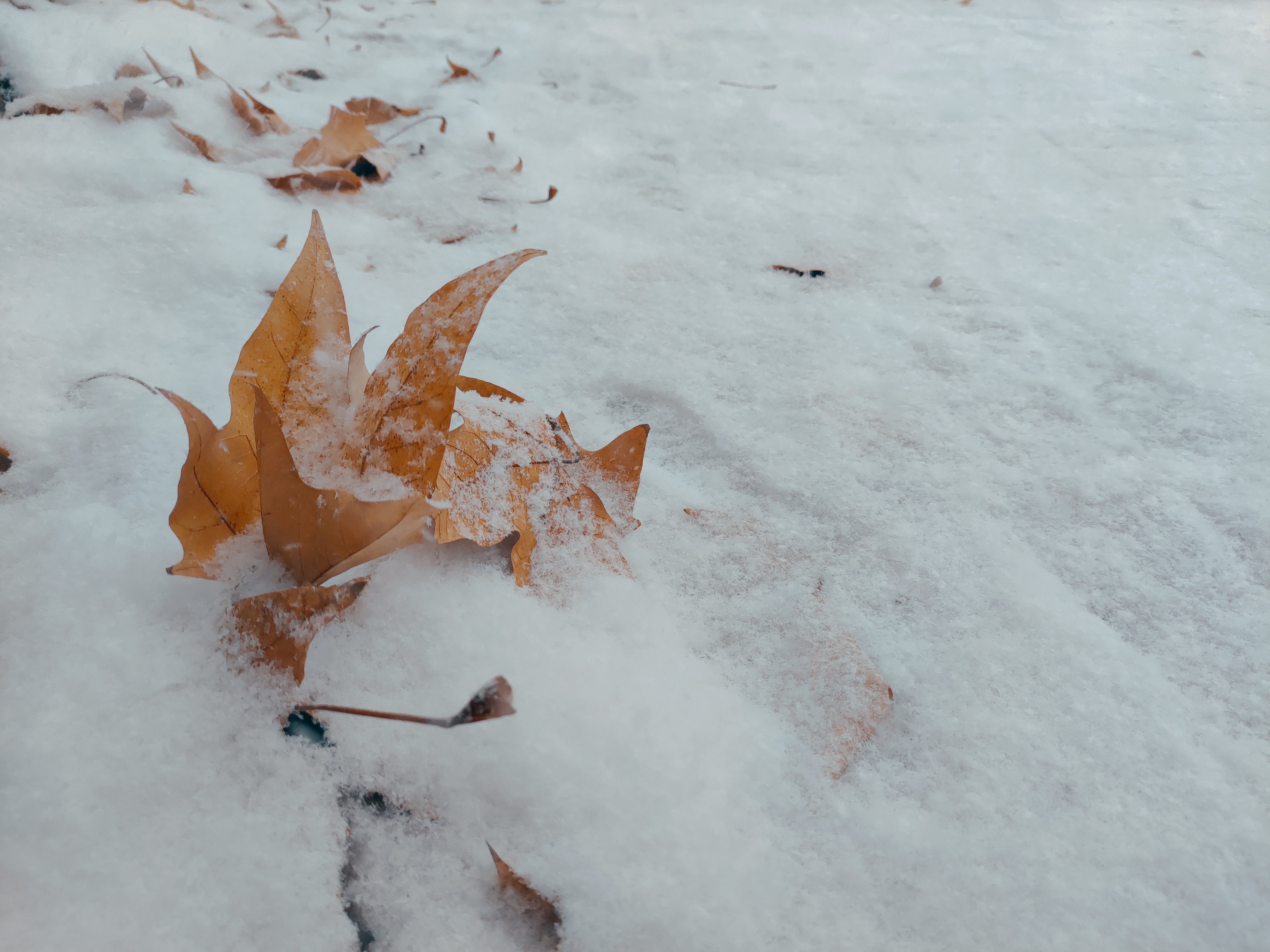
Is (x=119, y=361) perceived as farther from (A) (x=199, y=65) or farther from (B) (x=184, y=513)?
(A) (x=199, y=65)

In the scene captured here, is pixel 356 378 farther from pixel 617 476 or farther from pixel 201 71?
pixel 201 71

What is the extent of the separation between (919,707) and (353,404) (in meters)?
0.49

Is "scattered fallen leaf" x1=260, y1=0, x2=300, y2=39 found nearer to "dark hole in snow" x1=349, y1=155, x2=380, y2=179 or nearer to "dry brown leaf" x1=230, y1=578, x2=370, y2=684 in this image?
"dark hole in snow" x1=349, y1=155, x2=380, y2=179

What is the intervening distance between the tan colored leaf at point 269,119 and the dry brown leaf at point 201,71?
A: 131 mm

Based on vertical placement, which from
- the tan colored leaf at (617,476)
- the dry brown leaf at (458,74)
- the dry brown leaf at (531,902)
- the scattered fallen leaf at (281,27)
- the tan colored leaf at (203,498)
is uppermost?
the scattered fallen leaf at (281,27)

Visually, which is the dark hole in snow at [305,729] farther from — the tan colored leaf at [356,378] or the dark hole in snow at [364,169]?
the dark hole in snow at [364,169]

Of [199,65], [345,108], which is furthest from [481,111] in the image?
[199,65]

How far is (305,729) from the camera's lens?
458 mm

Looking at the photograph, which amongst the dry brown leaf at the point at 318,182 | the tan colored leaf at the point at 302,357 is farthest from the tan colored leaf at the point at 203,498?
the dry brown leaf at the point at 318,182

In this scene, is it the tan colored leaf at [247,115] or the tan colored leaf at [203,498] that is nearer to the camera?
the tan colored leaf at [203,498]

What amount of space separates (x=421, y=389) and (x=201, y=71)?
127 cm

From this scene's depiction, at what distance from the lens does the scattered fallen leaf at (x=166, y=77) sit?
125cm

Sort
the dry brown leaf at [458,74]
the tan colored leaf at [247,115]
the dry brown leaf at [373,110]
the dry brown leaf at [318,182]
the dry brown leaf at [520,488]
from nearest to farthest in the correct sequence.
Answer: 1. the dry brown leaf at [520,488]
2. the dry brown leaf at [318,182]
3. the tan colored leaf at [247,115]
4. the dry brown leaf at [373,110]
5. the dry brown leaf at [458,74]

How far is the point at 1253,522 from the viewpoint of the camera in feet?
2.34
